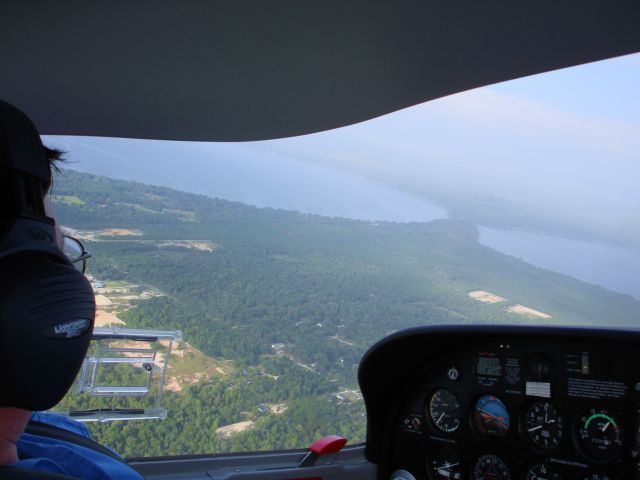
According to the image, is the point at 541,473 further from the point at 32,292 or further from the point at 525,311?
the point at 32,292

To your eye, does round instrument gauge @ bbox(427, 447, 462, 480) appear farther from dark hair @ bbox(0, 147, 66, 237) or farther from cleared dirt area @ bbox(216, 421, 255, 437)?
dark hair @ bbox(0, 147, 66, 237)

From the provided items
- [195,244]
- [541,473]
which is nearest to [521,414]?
[541,473]

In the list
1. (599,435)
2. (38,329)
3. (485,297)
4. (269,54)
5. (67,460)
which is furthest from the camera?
(485,297)

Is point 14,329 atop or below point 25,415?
atop

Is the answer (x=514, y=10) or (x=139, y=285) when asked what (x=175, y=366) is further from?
(x=514, y=10)

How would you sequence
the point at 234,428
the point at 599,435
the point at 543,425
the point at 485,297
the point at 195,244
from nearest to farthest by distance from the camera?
the point at 599,435 < the point at 543,425 < the point at 234,428 < the point at 195,244 < the point at 485,297

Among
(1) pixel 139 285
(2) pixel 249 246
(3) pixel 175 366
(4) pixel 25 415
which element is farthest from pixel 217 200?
(4) pixel 25 415

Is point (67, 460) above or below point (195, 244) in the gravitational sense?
below
